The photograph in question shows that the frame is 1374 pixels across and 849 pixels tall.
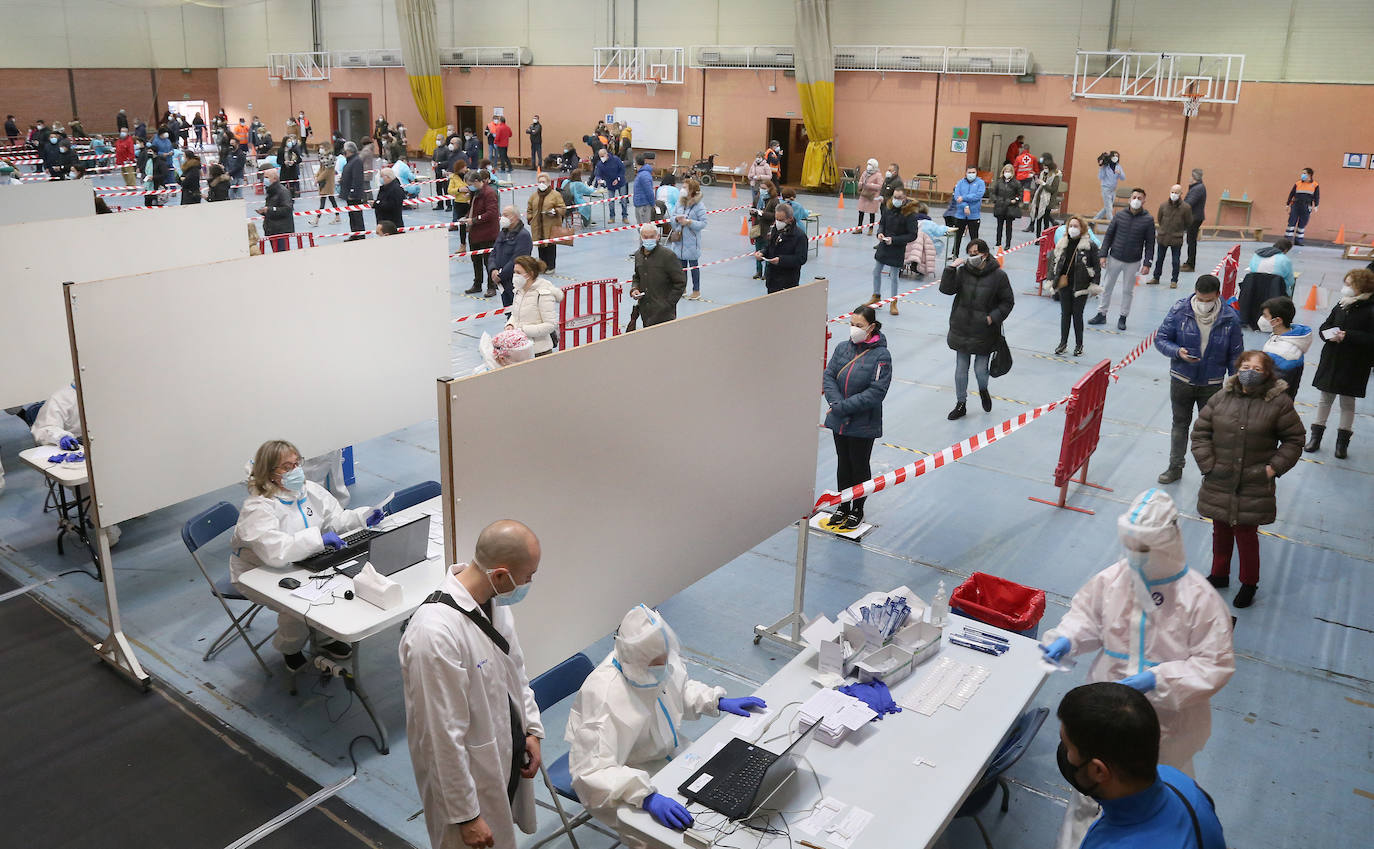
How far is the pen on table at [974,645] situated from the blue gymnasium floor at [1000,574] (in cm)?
80

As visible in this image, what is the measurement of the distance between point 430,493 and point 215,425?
145 centimetres

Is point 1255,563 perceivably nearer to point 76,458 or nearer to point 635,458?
point 635,458

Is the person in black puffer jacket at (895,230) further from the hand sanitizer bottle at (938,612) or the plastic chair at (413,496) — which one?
the hand sanitizer bottle at (938,612)

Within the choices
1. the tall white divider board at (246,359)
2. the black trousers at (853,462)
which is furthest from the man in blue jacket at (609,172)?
the black trousers at (853,462)

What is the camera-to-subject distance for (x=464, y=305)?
1414cm

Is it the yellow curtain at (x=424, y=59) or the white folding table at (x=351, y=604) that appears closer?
the white folding table at (x=351, y=604)

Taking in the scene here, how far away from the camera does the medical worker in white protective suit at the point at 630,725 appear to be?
3.66 metres

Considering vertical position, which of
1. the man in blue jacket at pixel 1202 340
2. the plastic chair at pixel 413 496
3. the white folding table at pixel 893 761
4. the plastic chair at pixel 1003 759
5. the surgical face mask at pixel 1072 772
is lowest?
the plastic chair at pixel 1003 759

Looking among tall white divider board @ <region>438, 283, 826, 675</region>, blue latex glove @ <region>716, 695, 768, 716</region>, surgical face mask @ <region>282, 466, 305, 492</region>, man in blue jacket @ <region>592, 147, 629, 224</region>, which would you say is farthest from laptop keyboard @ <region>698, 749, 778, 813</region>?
man in blue jacket @ <region>592, 147, 629, 224</region>

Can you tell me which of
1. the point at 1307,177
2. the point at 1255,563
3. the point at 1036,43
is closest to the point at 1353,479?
the point at 1255,563

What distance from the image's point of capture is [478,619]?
359 centimetres

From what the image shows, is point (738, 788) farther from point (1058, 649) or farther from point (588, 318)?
point (588, 318)

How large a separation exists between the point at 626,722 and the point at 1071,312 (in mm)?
10020

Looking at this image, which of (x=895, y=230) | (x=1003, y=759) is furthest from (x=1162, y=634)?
(x=895, y=230)
